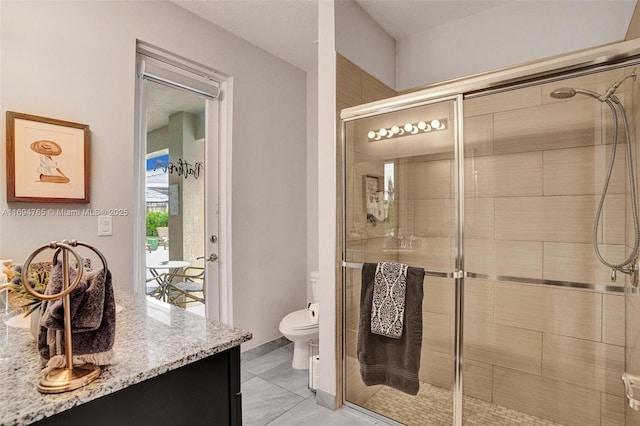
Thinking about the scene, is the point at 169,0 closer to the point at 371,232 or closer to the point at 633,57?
the point at 371,232

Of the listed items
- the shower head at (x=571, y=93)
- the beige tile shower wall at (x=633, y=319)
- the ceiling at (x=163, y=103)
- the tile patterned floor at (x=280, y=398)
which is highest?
the ceiling at (x=163, y=103)

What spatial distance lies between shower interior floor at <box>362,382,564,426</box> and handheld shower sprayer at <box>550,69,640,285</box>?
3.13 ft

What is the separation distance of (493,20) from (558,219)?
1.40 meters

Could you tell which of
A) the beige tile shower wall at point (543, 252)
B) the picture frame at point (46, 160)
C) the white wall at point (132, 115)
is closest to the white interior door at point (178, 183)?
the white wall at point (132, 115)

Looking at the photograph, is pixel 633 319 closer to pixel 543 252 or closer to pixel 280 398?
pixel 543 252

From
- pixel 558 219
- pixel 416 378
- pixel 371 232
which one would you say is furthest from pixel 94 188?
pixel 558 219

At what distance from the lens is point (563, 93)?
5.66ft

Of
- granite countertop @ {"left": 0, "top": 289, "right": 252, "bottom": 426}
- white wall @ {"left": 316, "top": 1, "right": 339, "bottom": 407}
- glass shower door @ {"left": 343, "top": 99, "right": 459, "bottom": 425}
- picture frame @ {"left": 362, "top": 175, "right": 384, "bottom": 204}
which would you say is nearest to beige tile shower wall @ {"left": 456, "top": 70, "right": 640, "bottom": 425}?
glass shower door @ {"left": 343, "top": 99, "right": 459, "bottom": 425}

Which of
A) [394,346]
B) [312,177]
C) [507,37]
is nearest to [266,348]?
[394,346]

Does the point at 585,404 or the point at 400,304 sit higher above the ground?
the point at 400,304

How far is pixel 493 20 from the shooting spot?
7.63 ft

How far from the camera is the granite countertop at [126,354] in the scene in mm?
686

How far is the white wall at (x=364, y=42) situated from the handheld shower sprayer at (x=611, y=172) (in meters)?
1.15

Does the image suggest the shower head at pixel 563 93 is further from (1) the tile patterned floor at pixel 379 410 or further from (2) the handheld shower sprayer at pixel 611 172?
(1) the tile patterned floor at pixel 379 410
